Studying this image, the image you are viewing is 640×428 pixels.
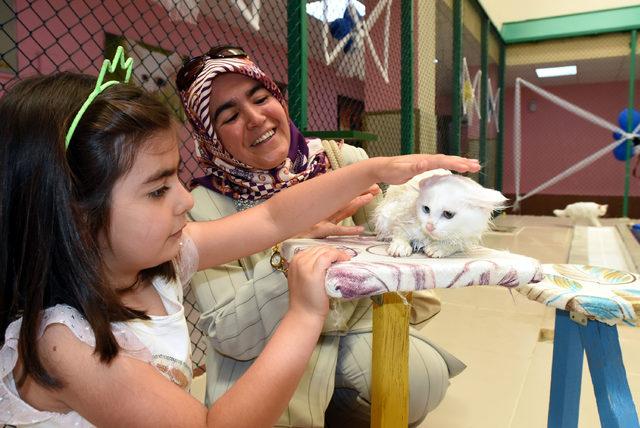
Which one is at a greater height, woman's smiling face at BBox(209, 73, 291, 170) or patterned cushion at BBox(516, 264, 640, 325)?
woman's smiling face at BBox(209, 73, 291, 170)

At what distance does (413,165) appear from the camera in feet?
3.04

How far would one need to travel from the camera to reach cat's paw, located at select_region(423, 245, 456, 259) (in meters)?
0.90

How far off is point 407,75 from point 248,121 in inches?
80.3

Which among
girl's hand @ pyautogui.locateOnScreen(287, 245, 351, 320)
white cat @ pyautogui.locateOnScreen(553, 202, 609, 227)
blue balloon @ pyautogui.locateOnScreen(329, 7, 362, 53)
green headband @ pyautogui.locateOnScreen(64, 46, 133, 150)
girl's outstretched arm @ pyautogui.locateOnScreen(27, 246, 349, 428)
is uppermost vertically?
blue balloon @ pyautogui.locateOnScreen(329, 7, 362, 53)

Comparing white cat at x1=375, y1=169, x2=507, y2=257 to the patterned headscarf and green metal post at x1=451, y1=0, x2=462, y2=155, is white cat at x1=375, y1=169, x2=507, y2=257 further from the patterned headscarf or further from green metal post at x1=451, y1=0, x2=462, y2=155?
green metal post at x1=451, y1=0, x2=462, y2=155

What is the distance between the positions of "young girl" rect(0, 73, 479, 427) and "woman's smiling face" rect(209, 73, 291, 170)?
513mm

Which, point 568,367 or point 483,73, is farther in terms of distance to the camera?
point 483,73

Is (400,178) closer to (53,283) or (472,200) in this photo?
(472,200)

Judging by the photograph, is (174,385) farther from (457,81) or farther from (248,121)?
(457,81)

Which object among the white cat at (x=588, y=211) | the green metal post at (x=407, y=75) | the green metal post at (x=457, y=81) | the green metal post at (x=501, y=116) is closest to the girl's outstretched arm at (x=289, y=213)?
the green metal post at (x=407, y=75)

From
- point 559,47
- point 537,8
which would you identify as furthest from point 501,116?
point 537,8

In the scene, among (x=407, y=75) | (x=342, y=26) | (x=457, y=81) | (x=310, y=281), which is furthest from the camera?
(x=457, y=81)

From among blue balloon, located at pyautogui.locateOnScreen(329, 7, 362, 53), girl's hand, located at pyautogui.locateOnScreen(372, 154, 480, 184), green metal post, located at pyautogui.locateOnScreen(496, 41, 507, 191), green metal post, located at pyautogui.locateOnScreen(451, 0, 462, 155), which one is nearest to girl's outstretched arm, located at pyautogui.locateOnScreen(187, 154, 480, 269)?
girl's hand, located at pyautogui.locateOnScreen(372, 154, 480, 184)

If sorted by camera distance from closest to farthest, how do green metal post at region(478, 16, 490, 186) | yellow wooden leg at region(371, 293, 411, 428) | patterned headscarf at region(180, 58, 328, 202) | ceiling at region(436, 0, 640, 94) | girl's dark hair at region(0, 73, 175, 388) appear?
girl's dark hair at region(0, 73, 175, 388) → yellow wooden leg at region(371, 293, 411, 428) → patterned headscarf at region(180, 58, 328, 202) → green metal post at region(478, 16, 490, 186) → ceiling at region(436, 0, 640, 94)
